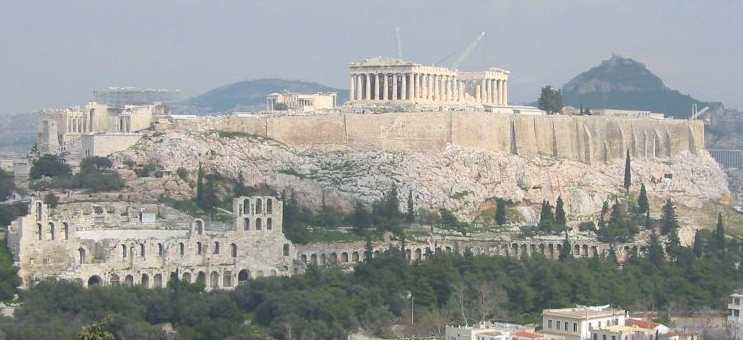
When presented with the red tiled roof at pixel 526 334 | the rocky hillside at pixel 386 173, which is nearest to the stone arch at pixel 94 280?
the rocky hillside at pixel 386 173

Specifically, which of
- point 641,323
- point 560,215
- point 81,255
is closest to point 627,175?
point 560,215

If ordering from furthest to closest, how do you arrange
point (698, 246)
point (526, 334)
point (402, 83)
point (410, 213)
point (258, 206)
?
1. point (402, 83)
2. point (698, 246)
3. point (410, 213)
4. point (258, 206)
5. point (526, 334)

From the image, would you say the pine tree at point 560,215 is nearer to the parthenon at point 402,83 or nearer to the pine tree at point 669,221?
the pine tree at point 669,221

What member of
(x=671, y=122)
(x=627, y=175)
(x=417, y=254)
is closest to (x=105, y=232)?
(x=417, y=254)

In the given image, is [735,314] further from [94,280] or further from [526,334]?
[94,280]

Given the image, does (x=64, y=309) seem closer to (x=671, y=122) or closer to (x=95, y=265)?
(x=95, y=265)

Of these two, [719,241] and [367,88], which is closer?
[719,241]
